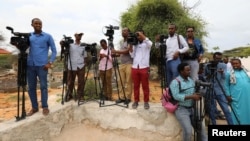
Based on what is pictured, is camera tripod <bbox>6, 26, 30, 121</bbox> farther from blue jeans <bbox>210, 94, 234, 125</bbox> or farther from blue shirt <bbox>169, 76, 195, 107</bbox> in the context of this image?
blue jeans <bbox>210, 94, 234, 125</bbox>

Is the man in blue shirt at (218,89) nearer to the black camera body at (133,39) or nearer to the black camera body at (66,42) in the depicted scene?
the black camera body at (133,39)

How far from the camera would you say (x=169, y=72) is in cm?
525

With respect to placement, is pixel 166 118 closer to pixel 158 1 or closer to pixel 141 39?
pixel 141 39

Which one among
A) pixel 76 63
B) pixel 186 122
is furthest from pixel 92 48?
pixel 186 122

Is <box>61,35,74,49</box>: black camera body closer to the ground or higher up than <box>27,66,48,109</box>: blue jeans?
higher up

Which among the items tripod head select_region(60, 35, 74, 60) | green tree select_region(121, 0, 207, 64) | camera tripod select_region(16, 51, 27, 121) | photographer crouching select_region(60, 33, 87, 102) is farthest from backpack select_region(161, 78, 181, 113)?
green tree select_region(121, 0, 207, 64)

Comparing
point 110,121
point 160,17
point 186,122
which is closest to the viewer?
point 186,122

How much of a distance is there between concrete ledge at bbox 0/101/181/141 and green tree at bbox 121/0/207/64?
6758 mm

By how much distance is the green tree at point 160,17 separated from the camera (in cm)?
1159

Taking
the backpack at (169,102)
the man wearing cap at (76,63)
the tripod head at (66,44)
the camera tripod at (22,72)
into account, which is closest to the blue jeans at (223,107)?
the backpack at (169,102)

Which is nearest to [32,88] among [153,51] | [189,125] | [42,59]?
[42,59]

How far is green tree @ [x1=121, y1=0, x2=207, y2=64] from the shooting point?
456 inches

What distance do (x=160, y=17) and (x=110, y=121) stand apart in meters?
7.60

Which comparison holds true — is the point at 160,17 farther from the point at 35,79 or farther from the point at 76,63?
the point at 35,79
